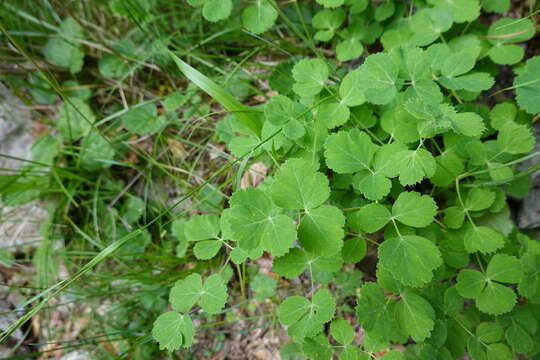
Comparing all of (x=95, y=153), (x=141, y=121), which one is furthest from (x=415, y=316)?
(x=95, y=153)

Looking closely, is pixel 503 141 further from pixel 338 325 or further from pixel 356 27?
pixel 338 325

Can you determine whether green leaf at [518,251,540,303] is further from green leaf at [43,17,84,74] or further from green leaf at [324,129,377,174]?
green leaf at [43,17,84,74]

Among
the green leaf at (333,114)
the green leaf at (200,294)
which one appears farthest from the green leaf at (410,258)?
the green leaf at (200,294)

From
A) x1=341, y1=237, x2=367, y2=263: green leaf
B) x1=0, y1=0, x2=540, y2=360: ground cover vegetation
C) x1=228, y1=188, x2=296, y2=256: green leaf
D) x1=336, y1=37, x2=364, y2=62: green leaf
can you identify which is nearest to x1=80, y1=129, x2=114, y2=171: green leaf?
x1=0, y1=0, x2=540, y2=360: ground cover vegetation

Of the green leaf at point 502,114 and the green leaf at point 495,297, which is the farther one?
the green leaf at point 502,114

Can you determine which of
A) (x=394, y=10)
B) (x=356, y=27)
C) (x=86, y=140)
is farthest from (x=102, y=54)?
(x=394, y=10)

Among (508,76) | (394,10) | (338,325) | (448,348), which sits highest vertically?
(394,10)

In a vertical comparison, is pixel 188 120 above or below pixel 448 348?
above

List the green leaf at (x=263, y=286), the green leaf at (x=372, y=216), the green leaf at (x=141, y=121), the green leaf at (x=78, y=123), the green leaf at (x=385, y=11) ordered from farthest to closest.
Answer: the green leaf at (x=78, y=123)
the green leaf at (x=141, y=121)
the green leaf at (x=263, y=286)
the green leaf at (x=385, y=11)
the green leaf at (x=372, y=216)

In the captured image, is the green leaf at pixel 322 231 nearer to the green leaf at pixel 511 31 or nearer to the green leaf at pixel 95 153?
the green leaf at pixel 511 31
